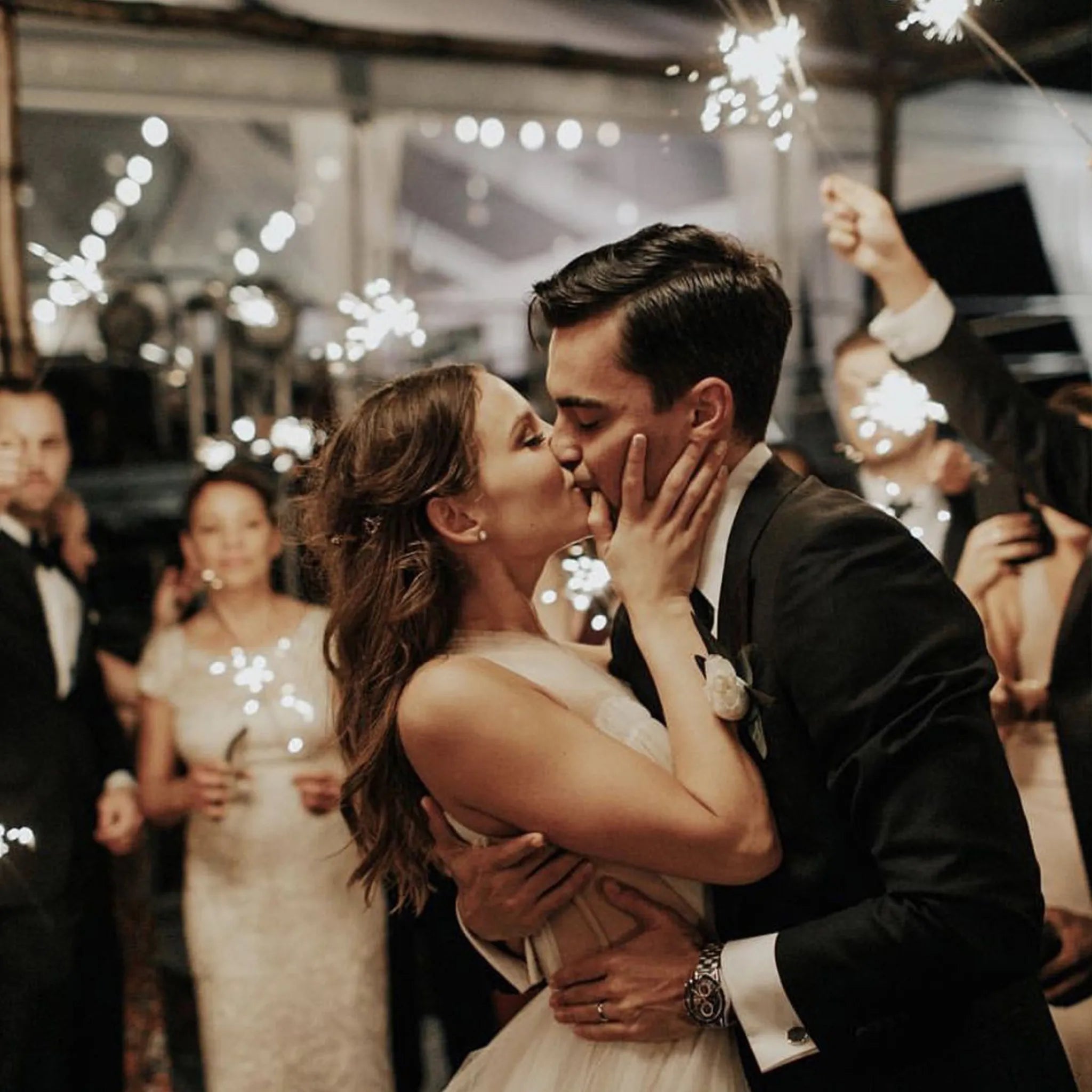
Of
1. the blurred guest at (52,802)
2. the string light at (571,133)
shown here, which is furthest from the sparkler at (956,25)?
the string light at (571,133)

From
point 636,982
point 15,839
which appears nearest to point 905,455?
point 636,982

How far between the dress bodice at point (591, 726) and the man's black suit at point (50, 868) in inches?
55.8

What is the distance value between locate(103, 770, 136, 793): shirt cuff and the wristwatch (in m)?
1.82

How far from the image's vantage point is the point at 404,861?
5.47ft

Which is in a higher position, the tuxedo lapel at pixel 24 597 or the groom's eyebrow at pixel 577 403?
the groom's eyebrow at pixel 577 403

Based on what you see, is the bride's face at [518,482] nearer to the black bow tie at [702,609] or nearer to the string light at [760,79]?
the black bow tie at [702,609]

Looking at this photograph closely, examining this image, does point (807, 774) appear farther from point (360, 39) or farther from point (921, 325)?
point (360, 39)

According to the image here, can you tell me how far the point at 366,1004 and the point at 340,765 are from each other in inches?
21.0

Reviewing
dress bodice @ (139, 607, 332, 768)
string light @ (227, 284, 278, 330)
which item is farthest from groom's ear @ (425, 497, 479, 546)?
string light @ (227, 284, 278, 330)

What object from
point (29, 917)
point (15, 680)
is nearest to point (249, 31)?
point (15, 680)

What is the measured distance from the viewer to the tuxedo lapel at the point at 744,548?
1379 millimetres

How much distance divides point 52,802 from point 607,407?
186 centimetres

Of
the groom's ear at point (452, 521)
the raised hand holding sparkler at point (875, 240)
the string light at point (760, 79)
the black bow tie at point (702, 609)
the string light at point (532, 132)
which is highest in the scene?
the string light at point (532, 132)

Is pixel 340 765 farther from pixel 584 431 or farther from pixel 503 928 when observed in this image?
pixel 584 431
